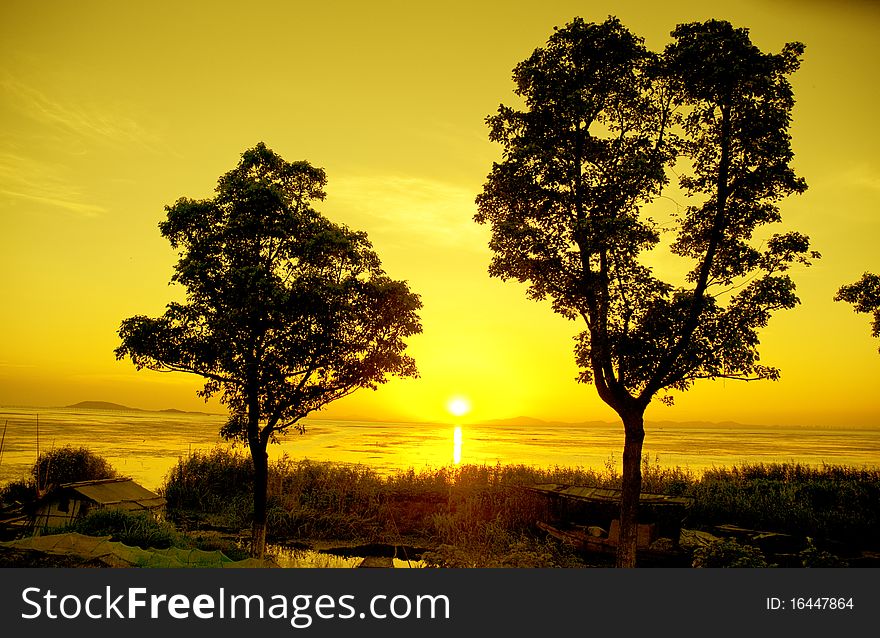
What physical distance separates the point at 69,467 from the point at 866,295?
33459mm

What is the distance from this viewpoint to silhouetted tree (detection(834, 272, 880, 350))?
66.1 ft

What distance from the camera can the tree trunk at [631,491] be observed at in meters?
16.3

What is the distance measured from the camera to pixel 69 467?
29.6m

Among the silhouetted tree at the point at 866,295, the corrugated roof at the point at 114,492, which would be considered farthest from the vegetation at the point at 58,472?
the silhouetted tree at the point at 866,295

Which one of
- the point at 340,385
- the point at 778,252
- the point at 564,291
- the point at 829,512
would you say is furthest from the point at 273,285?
the point at 829,512

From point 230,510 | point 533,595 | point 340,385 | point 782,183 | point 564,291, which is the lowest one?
point 230,510

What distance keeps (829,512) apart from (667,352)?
1411 centimetres

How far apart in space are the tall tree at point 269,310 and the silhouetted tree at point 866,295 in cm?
1405

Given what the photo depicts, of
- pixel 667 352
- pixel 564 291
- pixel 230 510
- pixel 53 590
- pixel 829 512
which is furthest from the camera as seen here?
pixel 230 510

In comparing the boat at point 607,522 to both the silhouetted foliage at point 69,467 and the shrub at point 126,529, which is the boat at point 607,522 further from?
the silhouetted foliage at point 69,467

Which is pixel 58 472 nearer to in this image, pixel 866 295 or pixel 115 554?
pixel 115 554

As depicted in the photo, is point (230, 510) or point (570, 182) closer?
A: point (570, 182)

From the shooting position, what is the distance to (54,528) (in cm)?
1947

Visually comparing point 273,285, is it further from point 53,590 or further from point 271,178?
point 53,590
